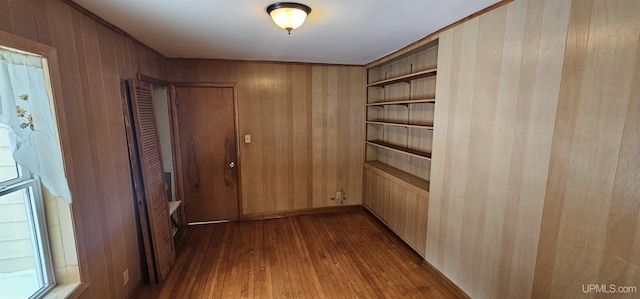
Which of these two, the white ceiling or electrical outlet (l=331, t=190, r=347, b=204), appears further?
electrical outlet (l=331, t=190, r=347, b=204)

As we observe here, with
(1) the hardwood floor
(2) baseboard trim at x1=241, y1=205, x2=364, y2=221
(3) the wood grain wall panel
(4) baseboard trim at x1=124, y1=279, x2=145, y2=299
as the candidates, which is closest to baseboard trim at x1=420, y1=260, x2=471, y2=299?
(1) the hardwood floor

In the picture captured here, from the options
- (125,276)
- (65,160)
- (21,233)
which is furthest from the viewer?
(125,276)

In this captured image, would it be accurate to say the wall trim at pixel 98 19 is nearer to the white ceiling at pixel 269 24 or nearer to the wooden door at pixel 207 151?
the white ceiling at pixel 269 24

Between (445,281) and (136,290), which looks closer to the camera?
(136,290)

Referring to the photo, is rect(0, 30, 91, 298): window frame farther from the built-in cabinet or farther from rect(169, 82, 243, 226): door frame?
the built-in cabinet

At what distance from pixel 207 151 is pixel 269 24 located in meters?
2.17

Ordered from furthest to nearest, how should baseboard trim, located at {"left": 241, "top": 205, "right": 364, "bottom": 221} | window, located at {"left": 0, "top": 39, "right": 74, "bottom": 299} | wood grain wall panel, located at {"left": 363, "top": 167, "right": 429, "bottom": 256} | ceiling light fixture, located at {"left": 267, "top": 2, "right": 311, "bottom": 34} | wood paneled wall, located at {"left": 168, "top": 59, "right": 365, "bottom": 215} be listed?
1. baseboard trim, located at {"left": 241, "top": 205, "right": 364, "bottom": 221}
2. wood paneled wall, located at {"left": 168, "top": 59, "right": 365, "bottom": 215}
3. wood grain wall panel, located at {"left": 363, "top": 167, "right": 429, "bottom": 256}
4. ceiling light fixture, located at {"left": 267, "top": 2, "right": 311, "bottom": 34}
5. window, located at {"left": 0, "top": 39, "right": 74, "bottom": 299}

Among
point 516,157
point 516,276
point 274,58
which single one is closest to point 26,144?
point 274,58

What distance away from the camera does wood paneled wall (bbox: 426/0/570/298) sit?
1.54 meters

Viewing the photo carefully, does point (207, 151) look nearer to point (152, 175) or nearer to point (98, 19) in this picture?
point (152, 175)

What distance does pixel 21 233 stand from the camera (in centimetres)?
141

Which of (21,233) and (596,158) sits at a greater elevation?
(596,158)

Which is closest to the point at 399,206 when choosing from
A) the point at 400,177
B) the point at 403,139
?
the point at 400,177

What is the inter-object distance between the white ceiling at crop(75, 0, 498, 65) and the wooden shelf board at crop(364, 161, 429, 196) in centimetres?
156
